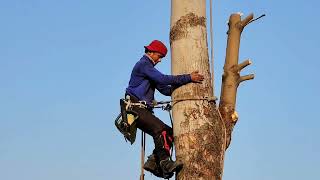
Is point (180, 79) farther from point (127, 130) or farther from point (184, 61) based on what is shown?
point (127, 130)

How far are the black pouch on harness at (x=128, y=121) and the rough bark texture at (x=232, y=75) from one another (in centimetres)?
81

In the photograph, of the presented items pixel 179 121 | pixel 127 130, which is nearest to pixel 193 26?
pixel 179 121

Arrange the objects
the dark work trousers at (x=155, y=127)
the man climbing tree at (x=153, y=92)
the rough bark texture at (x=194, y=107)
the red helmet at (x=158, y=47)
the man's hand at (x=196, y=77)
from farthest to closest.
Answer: the red helmet at (x=158, y=47) < the dark work trousers at (x=155, y=127) < the man climbing tree at (x=153, y=92) < the man's hand at (x=196, y=77) < the rough bark texture at (x=194, y=107)

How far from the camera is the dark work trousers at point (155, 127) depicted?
4285 millimetres

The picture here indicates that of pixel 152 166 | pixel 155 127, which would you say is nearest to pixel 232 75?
pixel 155 127

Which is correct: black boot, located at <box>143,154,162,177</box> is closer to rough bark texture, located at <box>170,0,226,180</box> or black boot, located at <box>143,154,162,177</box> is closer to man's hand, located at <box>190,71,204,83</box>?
rough bark texture, located at <box>170,0,226,180</box>

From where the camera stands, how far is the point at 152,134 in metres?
4.42

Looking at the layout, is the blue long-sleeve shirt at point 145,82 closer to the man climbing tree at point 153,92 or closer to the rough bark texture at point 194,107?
the man climbing tree at point 153,92

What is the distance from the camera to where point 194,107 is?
3.89 meters

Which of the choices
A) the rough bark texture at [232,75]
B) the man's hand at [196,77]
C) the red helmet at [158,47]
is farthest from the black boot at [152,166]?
the red helmet at [158,47]

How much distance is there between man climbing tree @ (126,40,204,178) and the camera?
4055 mm

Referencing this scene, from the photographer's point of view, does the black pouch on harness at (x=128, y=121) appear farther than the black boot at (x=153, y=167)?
Yes

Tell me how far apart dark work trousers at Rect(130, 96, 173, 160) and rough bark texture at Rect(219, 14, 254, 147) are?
0.53 m

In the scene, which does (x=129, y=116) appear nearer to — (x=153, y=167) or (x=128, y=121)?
(x=128, y=121)
